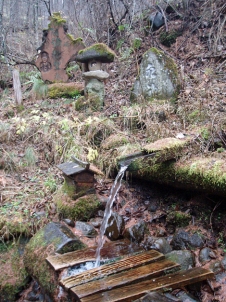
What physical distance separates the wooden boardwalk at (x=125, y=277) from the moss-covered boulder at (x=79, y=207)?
0.89 m

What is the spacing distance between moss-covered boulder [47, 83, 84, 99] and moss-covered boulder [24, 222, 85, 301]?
15.9 feet

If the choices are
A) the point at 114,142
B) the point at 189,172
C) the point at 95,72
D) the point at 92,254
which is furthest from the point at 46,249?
the point at 95,72

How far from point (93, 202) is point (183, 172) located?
1.33 m

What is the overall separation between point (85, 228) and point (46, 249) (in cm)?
66

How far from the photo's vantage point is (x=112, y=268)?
9.73ft

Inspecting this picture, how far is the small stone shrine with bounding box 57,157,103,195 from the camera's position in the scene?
4098 mm

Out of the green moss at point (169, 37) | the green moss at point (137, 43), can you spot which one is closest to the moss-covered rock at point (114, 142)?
the green moss at point (137, 43)

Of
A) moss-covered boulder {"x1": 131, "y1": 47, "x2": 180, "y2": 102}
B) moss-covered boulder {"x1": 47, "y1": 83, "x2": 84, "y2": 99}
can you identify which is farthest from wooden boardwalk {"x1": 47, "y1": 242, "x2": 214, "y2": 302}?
moss-covered boulder {"x1": 47, "y1": 83, "x2": 84, "y2": 99}

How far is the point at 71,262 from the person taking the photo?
308 centimetres

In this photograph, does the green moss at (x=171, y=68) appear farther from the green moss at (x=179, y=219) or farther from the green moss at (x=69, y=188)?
the green moss at (x=179, y=219)

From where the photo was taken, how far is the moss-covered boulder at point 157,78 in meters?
6.19

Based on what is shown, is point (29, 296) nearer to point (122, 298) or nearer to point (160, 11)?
point (122, 298)

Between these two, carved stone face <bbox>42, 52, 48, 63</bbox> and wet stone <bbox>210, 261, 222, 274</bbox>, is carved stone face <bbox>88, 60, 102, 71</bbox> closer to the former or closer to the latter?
carved stone face <bbox>42, 52, 48, 63</bbox>

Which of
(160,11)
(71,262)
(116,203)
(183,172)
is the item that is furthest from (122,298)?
(160,11)
